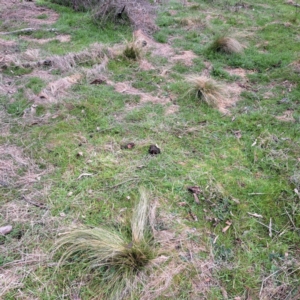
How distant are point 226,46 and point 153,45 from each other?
135 cm

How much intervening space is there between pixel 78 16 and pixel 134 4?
1.34 m

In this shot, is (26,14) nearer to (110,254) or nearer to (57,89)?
(57,89)

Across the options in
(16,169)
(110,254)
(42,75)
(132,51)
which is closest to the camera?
(110,254)

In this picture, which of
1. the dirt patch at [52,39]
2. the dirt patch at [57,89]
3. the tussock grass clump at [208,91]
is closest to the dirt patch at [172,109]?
→ the tussock grass clump at [208,91]

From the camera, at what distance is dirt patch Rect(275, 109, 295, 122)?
326 cm

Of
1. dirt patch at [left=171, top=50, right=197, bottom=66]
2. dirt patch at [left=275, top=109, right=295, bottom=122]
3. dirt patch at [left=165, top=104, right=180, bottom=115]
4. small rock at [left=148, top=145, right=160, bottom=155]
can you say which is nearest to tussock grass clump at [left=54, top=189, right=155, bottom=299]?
small rock at [left=148, top=145, right=160, bottom=155]

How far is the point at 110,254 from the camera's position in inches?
68.1

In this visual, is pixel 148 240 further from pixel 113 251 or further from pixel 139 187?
pixel 139 187

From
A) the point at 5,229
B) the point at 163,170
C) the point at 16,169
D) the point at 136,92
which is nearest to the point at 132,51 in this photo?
the point at 136,92

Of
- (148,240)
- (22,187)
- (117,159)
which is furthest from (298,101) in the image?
(22,187)

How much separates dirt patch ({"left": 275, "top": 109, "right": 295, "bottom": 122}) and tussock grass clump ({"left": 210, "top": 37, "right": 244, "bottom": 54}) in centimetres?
189

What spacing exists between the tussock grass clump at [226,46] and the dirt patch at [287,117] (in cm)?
189

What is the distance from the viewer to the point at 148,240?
1.91 meters

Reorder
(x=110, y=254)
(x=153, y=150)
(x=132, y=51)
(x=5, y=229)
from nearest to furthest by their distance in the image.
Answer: (x=110, y=254), (x=5, y=229), (x=153, y=150), (x=132, y=51)
